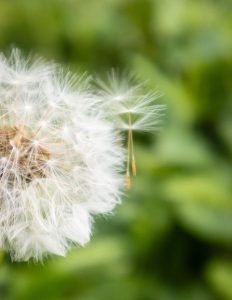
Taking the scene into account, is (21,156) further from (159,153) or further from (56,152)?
(159,153)

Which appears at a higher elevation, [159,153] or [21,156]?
[21,156]

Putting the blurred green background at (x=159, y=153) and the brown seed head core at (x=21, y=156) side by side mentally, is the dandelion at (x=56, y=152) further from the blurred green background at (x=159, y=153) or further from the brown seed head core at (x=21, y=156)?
the blurred green background at (x=159, y=153)

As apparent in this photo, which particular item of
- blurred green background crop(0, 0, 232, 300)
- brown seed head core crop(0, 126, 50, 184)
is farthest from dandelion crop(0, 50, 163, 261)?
blurred green background crop(0, 0, 232, 300)

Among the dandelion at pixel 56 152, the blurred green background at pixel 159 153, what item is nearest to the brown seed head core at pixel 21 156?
the dandelion at pixel 56 152

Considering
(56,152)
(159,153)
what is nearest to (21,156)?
(56,152)

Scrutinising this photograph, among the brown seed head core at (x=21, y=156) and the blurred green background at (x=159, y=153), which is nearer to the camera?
the brown seed head core at (x=21, y=156)

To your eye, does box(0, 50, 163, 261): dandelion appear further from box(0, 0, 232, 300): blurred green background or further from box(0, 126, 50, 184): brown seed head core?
box(0, 0, 232, 300): blurred green background
